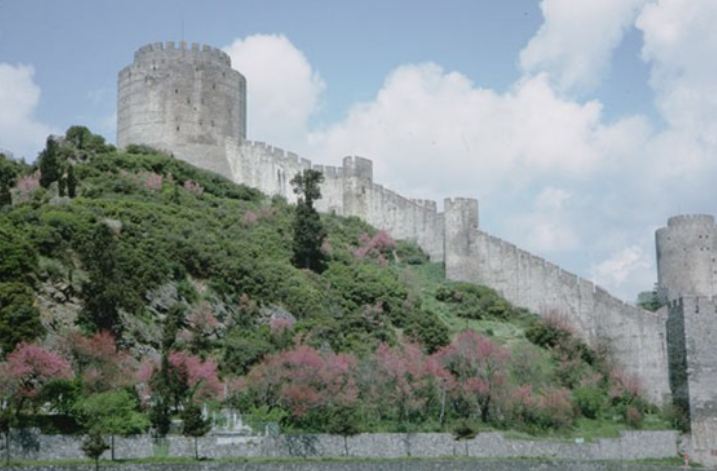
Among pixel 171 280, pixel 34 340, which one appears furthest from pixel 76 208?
pixel 34 340

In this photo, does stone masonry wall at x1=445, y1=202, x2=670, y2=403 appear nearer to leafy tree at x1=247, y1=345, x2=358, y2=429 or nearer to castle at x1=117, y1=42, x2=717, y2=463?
castle at x1=117, y1=42, x2=717, y2=463

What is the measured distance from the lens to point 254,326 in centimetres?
4062

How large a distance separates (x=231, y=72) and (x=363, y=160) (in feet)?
30.9

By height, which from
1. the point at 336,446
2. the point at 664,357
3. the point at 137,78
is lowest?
the point at 336,446

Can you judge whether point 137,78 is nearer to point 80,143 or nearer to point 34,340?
point 80,143

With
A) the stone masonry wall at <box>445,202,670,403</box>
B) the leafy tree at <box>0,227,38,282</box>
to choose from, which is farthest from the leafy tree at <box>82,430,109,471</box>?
the stone masonry wall at <box>445,202,670,403</box>

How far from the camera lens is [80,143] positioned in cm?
5762

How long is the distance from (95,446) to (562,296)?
2895 cm

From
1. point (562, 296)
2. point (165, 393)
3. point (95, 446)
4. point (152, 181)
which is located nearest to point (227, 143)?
point (152, 181)

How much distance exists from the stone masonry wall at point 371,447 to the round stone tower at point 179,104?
98.8 feet

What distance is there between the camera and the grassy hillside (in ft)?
110

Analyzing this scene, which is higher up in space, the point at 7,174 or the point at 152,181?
the point at 152,181

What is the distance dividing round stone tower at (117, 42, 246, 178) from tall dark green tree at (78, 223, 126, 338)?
77.9 feet

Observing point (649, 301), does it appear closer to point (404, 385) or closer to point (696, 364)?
point (696, 364)
